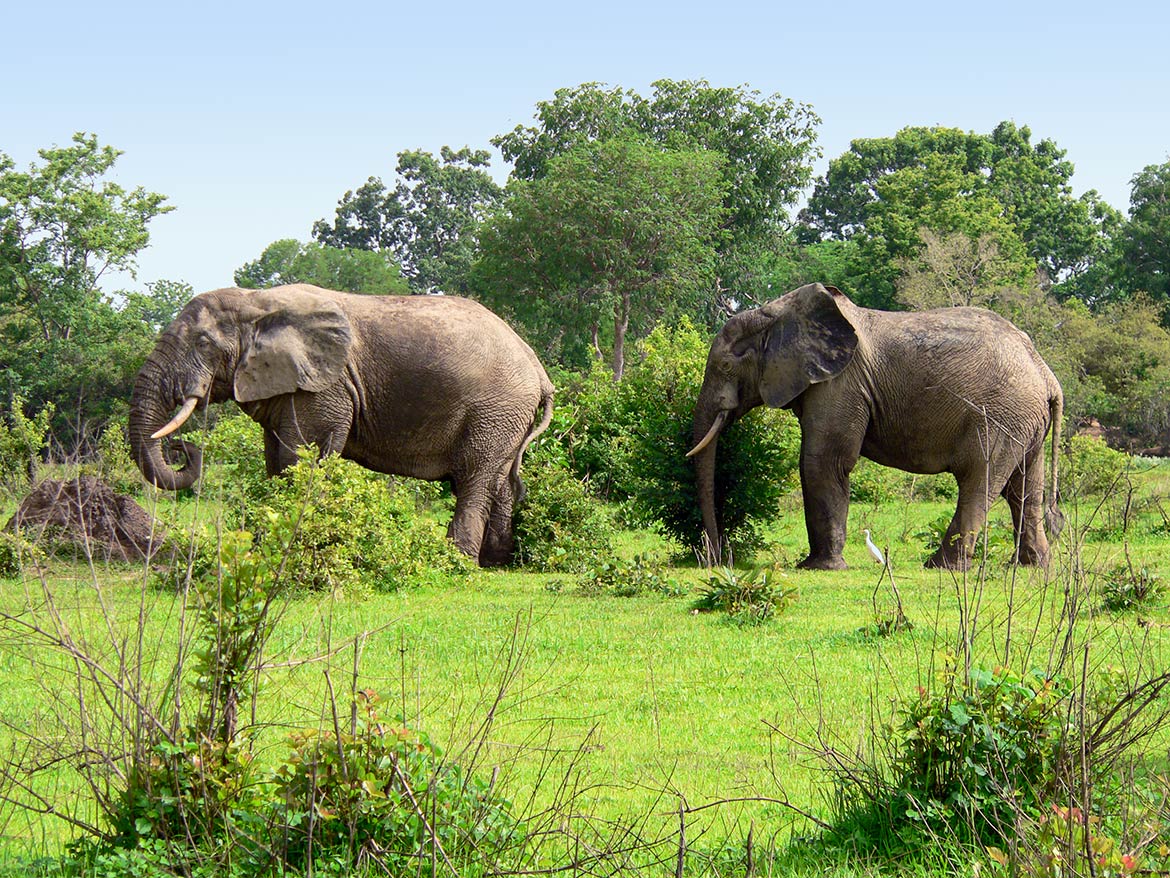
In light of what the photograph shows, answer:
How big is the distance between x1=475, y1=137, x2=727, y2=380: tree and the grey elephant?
1172 inches

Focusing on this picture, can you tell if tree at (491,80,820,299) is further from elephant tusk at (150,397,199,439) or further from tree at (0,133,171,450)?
elephant tusk at (150,397,199,439)

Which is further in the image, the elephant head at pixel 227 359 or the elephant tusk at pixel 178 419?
the elephant head at pixel 227 359

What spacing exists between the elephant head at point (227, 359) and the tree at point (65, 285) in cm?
2166

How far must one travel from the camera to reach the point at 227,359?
14.5 meters

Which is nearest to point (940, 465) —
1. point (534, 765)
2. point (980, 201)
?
point (534, 765)

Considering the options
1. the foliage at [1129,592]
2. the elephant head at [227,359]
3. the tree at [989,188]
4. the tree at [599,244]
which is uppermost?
the tree at [989,188]

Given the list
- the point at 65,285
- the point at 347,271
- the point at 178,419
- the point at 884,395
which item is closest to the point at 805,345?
the point at 884,395

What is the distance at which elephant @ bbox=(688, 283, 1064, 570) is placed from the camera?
1491cm

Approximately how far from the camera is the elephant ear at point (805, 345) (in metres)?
15.2

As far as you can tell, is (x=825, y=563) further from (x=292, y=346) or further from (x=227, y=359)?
(x=227, y=359)

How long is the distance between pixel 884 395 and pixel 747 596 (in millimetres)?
4841

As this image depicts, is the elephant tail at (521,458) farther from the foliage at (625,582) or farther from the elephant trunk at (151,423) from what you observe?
the elephant trunk at (151,423)

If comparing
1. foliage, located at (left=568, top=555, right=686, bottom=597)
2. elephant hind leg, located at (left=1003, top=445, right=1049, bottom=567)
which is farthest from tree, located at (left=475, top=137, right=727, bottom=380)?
foliage, located at (left=568, top=555, right=686, bottom=597)

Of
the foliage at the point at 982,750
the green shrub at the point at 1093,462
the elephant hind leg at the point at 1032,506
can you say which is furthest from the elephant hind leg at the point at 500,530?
the foliage at the point at 982,750
